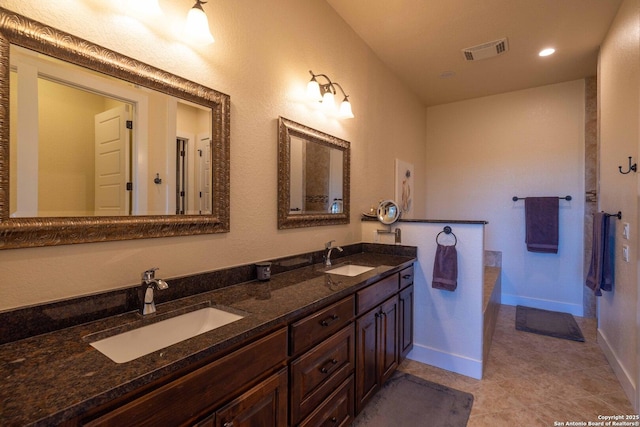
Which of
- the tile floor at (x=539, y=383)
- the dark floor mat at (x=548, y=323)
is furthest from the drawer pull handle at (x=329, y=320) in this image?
the dark floor mat at (x=548, y=323)

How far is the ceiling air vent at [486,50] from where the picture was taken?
115 inches

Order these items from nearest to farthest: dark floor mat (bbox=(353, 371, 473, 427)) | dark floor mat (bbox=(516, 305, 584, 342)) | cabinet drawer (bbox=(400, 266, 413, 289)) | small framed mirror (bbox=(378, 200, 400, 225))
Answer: dark floor mat (bbox=(353, 371, 473, 427)) < cabinet drawer (bbox=(400, 266, 413, 289)) < small framed mirror (bbox=(378, 200, 400, 225)) < dark floor mat (bbox=(516, 305, 584, 342))

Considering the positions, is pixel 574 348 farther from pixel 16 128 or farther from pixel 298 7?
pixel 16 128

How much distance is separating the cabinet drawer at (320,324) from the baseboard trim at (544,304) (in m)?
3.56

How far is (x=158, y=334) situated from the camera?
1176 millimetres

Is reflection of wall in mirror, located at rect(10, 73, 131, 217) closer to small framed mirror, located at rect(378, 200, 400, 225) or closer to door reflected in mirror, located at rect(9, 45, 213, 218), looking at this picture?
door reflected in mirror, located at rect(9, 45, 213, 218)

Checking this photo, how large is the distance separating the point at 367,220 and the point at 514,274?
8.65 feet

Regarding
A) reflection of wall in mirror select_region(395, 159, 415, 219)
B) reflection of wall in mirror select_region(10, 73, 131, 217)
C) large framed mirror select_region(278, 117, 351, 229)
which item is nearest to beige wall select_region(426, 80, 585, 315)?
reflection of wall in mirror select_region(395, 159, 415, 219)

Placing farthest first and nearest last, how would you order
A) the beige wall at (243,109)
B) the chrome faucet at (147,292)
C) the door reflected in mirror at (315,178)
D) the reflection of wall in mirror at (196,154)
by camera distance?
the door reflected in mirror at (315,178) < the reflection of wall in mirror at (196,154) < the chrome faucet at (147,292) < the beige wall at (243,109)

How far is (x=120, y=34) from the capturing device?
1.21 m

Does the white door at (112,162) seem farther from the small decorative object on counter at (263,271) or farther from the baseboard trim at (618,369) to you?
the baseboard trim at (618,369)

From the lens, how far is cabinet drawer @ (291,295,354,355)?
4.22 ft

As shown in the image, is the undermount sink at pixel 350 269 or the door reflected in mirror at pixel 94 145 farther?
the undermount sink at pixel 350 269

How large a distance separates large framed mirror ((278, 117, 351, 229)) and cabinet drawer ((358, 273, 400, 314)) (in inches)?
26.1
